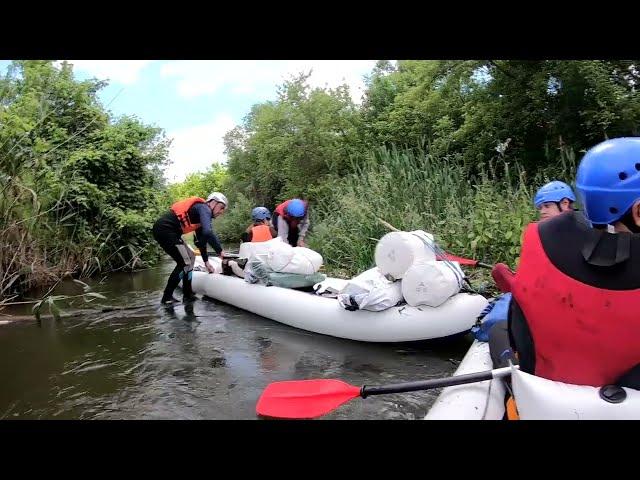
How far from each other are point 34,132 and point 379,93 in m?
8.74

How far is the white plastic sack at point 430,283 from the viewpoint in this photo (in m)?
4.00

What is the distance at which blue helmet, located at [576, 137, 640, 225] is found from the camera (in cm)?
161

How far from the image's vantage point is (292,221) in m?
6.25

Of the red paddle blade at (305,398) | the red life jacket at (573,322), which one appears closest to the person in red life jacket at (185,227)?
the red paddle blade at (305,398)

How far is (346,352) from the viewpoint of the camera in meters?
4.23

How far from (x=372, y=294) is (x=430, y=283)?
485mm

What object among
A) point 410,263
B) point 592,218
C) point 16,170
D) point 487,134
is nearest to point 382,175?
point 487,134

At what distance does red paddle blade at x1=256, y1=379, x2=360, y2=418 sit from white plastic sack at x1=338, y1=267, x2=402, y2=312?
1.35 metres

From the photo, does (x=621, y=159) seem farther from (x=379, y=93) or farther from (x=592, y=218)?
(x=379, y=93)

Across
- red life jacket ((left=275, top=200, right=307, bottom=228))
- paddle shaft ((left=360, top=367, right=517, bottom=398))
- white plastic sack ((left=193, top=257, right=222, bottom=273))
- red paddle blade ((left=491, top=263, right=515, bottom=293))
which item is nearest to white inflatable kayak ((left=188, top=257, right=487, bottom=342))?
red life jacket ((left=275, top=200, right=307, bottom=228))

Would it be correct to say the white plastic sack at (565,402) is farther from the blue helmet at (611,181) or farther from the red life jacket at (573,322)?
the blue helmet at (611,181)

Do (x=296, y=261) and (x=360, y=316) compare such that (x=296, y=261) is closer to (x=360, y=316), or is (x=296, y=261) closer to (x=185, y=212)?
(x=360, y=316)

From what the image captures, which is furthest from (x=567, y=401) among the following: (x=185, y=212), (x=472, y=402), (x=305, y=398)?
(x=185, y=212)

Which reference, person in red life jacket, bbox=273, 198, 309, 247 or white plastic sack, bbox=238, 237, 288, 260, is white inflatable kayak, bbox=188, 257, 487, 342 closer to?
white plastic sack, bbox=238, 237, 288, 260
